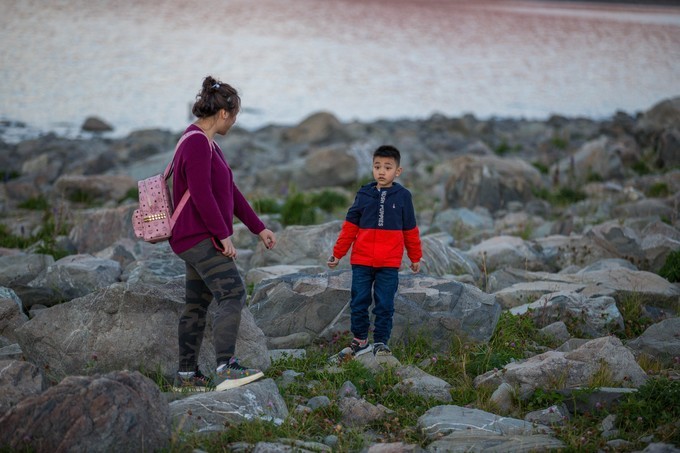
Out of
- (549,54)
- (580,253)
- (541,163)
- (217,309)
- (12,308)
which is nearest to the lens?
(217,309)

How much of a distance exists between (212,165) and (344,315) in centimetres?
195

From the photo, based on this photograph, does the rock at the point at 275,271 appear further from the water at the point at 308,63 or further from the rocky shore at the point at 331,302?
the water at the point at 308,63

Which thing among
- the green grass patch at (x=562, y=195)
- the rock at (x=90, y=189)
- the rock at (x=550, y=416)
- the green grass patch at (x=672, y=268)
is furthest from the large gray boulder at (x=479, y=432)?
the rock at (x=90, y=189)

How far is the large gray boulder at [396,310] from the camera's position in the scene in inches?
262

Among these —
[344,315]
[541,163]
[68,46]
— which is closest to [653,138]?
[541,163]

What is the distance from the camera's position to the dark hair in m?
5.47

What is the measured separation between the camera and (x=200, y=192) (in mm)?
5316

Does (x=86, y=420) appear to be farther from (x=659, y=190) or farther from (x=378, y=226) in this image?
(x=659, y=190)

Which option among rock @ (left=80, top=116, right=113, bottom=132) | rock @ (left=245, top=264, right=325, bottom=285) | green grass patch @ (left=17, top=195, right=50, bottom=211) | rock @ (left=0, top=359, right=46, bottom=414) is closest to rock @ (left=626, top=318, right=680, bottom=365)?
rock @ (left=245, top=264, right=325, bottom=285)

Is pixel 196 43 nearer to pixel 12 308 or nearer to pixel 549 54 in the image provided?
pixel 549 54

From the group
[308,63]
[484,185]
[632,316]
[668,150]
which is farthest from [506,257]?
[308,63]

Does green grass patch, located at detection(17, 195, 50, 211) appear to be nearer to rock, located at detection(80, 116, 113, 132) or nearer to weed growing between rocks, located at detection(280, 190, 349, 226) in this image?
weed growing between rocks, located at detection(280, 190, 349, 226)

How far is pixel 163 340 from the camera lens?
5797mm

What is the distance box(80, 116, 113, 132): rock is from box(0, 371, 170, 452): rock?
22.6 m
